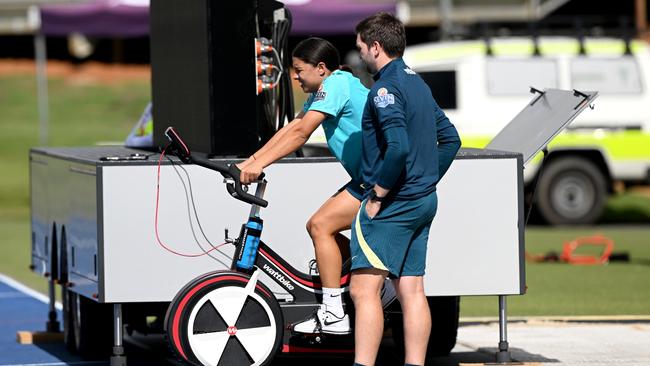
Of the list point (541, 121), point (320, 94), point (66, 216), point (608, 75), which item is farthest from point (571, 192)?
point (320, 94)

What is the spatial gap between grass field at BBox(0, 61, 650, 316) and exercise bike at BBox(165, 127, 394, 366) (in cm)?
446

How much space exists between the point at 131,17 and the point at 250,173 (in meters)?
15.7

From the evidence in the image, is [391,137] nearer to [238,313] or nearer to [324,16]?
[238,313]

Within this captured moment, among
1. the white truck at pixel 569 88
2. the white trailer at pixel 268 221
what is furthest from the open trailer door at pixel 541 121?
the white truck at pixel 569 88

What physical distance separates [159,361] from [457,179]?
2.57m

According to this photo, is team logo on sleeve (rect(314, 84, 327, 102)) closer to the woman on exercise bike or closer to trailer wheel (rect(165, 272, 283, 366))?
the woman on exercise bike

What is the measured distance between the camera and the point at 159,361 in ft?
34.5

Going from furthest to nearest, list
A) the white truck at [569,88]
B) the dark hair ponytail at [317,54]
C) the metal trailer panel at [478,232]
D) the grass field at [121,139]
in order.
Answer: the white truck at [569,88]
the grass field at [121,139]
the metal trailer panel at [478,232]
the dark hair ponytail at [317,54]

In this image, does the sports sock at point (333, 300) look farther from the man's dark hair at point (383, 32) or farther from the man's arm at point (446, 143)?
the man's dark hair at point (383, 32)

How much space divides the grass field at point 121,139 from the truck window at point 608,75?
75.9 inches

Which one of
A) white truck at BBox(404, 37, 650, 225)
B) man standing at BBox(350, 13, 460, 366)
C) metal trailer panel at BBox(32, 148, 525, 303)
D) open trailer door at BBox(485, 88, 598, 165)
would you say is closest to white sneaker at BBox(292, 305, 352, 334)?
metal trailer panel at BBox(32, 148, 525, 303)

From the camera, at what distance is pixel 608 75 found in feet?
70.7

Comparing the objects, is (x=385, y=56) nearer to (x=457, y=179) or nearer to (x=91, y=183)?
(x=457, y=179)

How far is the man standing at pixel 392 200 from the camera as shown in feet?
26.1
